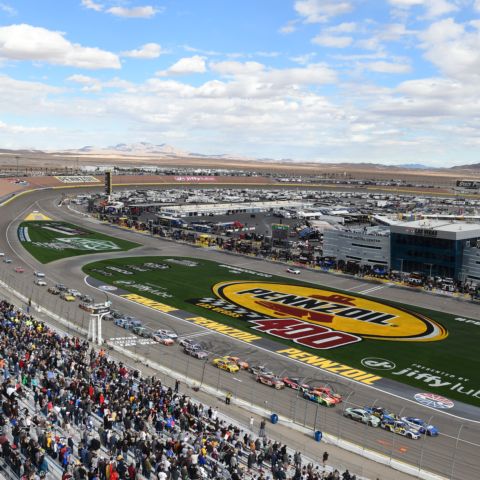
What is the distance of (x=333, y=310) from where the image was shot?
62688mm

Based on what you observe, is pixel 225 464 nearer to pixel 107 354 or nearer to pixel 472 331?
pixel 107 354

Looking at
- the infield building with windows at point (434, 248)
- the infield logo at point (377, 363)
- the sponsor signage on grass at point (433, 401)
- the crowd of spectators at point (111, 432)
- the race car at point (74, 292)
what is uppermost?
the infield building with windows at point (434, 248)

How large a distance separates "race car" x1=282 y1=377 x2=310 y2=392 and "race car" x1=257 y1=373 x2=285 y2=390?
422 mm

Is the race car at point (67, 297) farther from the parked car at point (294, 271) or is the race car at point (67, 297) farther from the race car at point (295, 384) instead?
the parked car at point (294, 271)

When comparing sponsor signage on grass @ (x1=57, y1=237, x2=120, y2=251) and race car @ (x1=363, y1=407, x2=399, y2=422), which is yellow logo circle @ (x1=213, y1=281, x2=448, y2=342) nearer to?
race car @ (x1=363, y1=407, x2=399, y2=422)

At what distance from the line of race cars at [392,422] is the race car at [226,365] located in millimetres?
9911

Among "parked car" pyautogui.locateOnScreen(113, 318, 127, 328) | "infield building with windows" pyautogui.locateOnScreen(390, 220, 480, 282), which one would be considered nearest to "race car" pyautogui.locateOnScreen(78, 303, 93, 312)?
"parked car" pyautogui.locateOnScreen(113, 318, 127, 328)

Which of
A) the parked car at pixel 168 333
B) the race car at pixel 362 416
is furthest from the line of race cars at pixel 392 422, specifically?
the parked car at pixel 168 333

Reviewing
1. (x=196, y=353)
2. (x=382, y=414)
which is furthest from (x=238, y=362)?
(x=382, y=414)

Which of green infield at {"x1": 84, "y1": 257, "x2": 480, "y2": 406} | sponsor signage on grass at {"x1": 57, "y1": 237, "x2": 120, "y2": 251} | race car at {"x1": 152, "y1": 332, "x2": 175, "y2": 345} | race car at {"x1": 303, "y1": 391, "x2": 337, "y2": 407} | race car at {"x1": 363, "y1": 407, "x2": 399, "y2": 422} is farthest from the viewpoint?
sponsor signage on grass at {"x1": 57, "y1": 237, "x2": 120, "y2": 251}

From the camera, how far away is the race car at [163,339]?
48531 millimetres

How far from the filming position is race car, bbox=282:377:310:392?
39094 mm

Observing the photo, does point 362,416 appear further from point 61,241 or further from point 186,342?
point 61,241

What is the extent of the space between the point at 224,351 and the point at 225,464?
24.2 metres
